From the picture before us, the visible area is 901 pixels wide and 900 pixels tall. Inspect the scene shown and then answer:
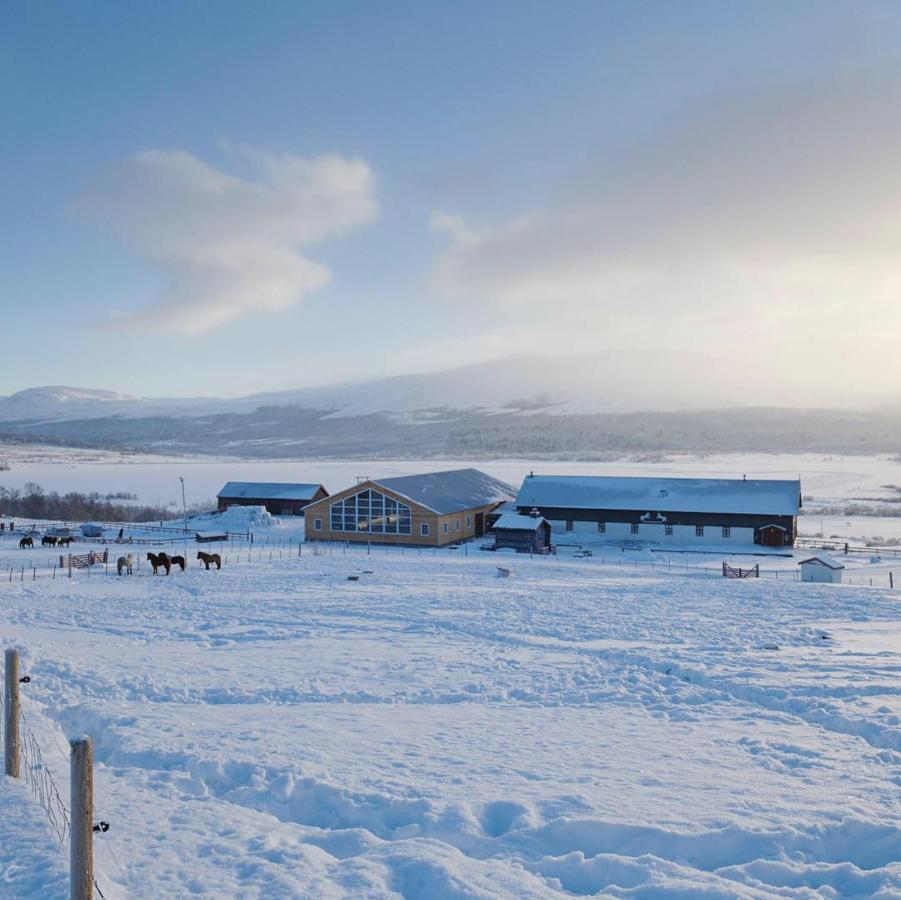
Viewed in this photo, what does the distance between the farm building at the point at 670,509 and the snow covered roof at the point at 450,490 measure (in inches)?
139

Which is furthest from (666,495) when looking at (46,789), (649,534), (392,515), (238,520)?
(46,789)

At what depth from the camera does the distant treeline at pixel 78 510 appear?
67125 millimetres

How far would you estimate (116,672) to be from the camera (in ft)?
49.6

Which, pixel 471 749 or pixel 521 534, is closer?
pixel 471 749

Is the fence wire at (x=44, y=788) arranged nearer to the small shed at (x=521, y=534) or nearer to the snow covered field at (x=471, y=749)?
the snow covered field at (x=471, y=749)

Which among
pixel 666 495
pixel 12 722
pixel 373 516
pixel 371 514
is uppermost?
pixel 666 495

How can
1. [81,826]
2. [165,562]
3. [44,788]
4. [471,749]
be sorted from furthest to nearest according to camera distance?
[165,562], [471,749], [44,788], [81,826]

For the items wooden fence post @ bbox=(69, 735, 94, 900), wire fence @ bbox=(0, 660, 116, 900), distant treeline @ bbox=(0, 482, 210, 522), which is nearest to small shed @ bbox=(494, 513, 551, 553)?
distant treeline @ bbox=(0, 482, 210, 522)

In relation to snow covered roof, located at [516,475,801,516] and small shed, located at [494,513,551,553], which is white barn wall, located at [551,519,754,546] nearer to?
snow covered roof, located at [516,475,801,516]

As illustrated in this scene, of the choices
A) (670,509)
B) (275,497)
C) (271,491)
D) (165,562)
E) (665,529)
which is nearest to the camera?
A: (165,562)

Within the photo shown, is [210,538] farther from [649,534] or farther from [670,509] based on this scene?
[670,509]

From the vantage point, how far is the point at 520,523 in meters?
45.5

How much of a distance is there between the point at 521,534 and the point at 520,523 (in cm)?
69

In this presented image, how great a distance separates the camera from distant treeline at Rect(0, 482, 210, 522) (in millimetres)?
67125
